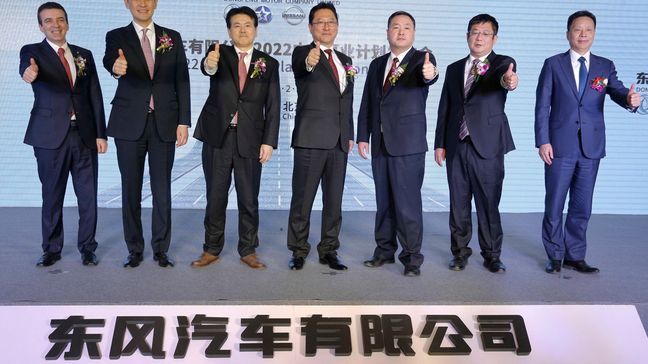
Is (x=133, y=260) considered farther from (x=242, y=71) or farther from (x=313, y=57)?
(x=313, y=57)

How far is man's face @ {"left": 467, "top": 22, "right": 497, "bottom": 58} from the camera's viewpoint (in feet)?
9.83

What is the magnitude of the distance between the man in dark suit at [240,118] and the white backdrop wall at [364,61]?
74.8 inches

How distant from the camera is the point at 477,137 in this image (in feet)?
10.1

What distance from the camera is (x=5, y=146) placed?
498 centimetres

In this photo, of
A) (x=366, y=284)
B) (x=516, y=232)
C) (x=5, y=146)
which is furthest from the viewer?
(x=5, y=146)

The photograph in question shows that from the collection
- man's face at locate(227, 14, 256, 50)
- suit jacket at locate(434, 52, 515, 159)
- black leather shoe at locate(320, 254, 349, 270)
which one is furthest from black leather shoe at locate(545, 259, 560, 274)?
man's face at locate(227, 14, 256, 50)

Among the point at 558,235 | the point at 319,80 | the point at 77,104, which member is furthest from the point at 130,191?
the point at 558,235

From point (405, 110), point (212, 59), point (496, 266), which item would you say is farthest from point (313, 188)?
point (496, 266)

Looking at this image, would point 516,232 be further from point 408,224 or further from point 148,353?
point 148,353

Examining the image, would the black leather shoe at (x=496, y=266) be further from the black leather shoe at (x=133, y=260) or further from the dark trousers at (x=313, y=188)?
the black leather shoe at (x=133, y=260)

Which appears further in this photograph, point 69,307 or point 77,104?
point 77,104

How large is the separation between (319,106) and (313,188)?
1.52ft

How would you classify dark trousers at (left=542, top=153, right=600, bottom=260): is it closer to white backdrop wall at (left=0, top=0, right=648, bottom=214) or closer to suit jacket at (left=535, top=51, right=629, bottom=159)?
suit jacket at (left=535, top=51, right=629, bottom=159)

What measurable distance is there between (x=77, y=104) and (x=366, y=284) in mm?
1875
